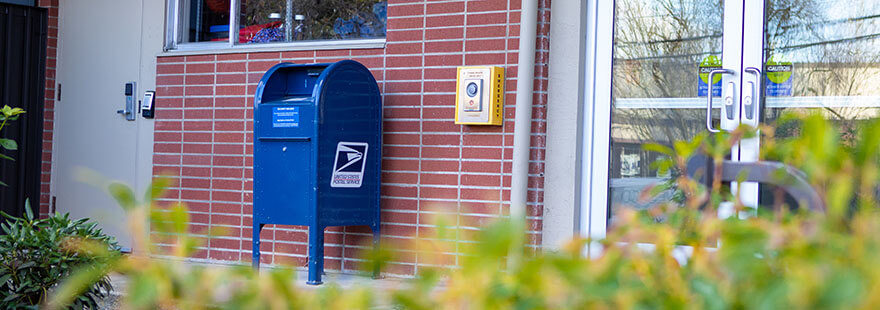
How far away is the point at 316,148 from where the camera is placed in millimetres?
4957

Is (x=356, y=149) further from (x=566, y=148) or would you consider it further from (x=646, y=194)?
(x=646, y=194)

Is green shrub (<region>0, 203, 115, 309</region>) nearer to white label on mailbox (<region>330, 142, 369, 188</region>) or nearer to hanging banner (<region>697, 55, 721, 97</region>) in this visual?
white label on mailbox (<region>330, 142, 369, 188</region>)

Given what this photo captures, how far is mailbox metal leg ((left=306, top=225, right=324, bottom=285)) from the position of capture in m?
5.01

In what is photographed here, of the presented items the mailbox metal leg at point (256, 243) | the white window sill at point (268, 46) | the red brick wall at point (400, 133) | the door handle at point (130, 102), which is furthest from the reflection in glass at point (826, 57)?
the door handle at point (130, 102)

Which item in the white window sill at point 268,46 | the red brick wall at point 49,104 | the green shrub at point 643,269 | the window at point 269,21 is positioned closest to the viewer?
the green shrub at point 643,269

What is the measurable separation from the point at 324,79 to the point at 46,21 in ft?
10.3

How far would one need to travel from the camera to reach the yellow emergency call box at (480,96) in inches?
201

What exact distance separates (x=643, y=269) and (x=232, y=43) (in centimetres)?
548

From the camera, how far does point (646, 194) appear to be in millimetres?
1105

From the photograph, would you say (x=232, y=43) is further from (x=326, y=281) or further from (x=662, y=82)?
(x=662, y=82)

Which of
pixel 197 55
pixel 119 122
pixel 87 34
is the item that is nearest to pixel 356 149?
pixel 197 55

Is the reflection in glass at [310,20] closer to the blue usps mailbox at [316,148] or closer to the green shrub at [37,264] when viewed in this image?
the blue usps mailbox at [316,148]

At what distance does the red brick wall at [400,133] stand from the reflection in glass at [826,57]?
1.20 meters

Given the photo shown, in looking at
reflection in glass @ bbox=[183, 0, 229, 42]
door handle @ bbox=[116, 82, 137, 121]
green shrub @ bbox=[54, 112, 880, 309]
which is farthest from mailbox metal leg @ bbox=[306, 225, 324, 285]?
green shrub @ bbox=[54, 112, 880, 309]
